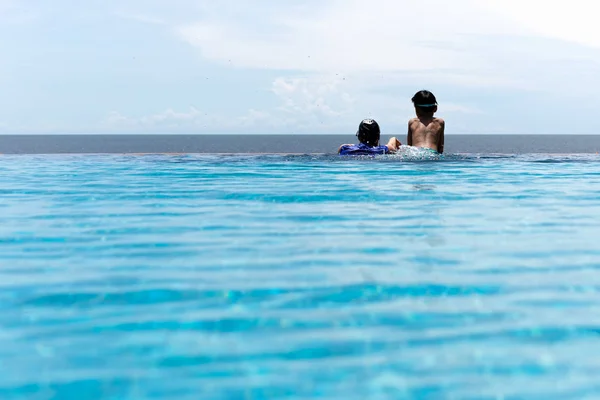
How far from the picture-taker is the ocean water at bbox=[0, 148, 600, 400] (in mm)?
2957

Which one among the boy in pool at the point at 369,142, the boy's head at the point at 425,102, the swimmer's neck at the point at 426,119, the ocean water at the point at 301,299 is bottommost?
the ocean water at the point at 301,299

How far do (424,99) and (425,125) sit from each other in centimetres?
52

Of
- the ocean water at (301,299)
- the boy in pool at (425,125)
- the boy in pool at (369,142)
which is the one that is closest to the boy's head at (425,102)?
the boy in pool at (425,125)

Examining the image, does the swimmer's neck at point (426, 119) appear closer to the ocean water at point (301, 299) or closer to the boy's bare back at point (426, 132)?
the boy's bare back at point (426, 132)

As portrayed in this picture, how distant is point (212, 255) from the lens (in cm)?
528

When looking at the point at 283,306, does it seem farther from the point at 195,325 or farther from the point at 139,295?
the point at 139,295

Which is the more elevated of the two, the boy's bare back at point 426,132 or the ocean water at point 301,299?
the boy's bare back at point 426,132

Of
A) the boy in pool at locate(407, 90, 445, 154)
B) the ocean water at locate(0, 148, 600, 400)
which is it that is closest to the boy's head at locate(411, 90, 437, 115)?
the boy in pool at locate(407, 90, 445, 154)

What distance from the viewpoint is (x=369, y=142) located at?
14.0m

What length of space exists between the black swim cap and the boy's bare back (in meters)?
0.29

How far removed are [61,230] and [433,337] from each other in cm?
435

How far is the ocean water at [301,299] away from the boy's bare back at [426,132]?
4804mm

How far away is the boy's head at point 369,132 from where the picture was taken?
1343cm

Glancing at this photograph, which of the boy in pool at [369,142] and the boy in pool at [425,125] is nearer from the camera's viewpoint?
the boy in pool at [425,125]
